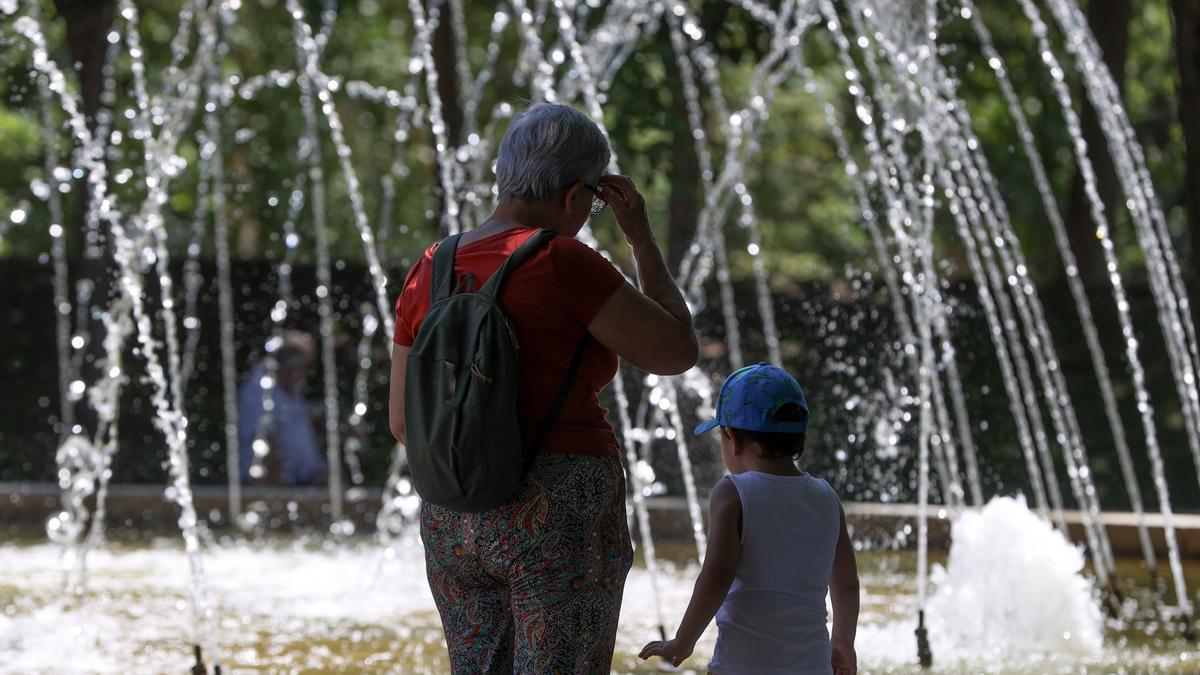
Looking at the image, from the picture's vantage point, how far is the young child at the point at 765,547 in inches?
103

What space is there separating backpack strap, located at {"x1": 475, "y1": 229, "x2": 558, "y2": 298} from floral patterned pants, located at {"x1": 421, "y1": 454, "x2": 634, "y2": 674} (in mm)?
264

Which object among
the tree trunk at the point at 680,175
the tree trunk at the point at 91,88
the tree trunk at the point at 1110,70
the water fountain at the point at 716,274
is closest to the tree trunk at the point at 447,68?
the water fountain at the point at 716,274

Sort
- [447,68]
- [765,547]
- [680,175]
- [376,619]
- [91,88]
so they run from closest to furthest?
1. [765,547]
2. [376,619]
3. [91,88]
4. [447,68]
5. [680,175]

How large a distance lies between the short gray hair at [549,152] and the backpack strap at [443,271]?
0.12m

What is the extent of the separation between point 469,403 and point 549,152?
16.8 inches

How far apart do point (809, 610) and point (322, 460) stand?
8.79 m

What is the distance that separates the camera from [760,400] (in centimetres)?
268

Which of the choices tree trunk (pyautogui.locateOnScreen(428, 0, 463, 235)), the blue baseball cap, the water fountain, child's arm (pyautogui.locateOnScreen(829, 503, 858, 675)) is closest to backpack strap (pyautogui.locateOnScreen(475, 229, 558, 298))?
the blue baseball cap

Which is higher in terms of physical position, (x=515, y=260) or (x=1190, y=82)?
(x=1190, y=82)

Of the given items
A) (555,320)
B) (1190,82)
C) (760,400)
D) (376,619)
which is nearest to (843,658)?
(760,400)

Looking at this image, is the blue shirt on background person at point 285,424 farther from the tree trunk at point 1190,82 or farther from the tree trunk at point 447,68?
the tree trunk at point 1190,82

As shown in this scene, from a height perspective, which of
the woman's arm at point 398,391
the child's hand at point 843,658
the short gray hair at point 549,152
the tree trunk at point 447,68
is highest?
the tree trunk at point 447,68

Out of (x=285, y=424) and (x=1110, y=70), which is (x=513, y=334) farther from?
(x=1110, y=70)

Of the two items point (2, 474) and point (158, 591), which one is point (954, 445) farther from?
point (2, 474)
